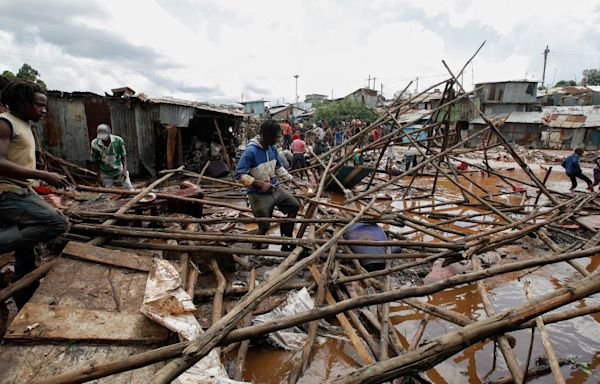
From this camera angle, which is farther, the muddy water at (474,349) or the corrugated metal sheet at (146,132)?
the corrugated metal sheet at (146,132)

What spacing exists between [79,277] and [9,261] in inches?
46.0

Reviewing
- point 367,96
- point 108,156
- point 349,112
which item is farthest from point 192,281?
point 367,96

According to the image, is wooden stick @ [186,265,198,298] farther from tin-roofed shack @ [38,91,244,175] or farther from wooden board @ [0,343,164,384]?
tin-roofed shack @ [38,91,244,175]

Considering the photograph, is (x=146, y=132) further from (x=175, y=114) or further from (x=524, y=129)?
(x=524, y=129)

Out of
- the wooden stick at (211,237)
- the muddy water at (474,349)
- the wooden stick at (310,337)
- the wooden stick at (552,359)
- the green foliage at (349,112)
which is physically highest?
the green foliage at (349,112)

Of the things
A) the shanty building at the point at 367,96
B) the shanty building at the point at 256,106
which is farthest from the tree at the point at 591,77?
the shanty building at the point at 256,106

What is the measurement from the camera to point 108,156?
595cm

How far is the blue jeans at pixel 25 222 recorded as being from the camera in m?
2.45

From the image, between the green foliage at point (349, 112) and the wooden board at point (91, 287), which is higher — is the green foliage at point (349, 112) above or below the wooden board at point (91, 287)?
above

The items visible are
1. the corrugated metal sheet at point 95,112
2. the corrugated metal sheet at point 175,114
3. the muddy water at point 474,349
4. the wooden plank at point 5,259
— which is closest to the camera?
the muddy water at point 474,349

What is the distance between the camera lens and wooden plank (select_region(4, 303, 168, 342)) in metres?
2.08

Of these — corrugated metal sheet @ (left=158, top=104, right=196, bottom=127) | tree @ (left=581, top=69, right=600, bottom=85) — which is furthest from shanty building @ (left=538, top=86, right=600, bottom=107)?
corrugated metal sheet @ (left=158, top=104, right=196, bottom=127)

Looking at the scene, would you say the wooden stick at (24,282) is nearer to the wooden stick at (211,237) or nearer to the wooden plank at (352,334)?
the wooden stick at (211,237)

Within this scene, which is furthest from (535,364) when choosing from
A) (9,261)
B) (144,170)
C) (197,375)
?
(144,170)
